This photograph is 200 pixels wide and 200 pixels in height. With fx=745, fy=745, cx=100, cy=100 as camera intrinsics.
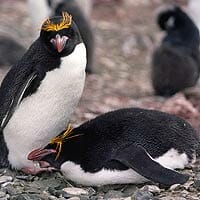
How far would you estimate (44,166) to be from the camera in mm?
4039

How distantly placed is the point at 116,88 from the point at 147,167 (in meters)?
4.15

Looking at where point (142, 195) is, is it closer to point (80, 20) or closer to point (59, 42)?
point (59, 42)

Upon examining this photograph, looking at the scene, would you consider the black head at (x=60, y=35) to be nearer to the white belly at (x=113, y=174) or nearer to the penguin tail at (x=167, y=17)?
the white belly at (x=113, y=174)

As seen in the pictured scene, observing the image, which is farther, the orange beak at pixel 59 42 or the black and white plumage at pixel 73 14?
the black and white plumage at pixel 73 14

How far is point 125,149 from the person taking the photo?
150 inches

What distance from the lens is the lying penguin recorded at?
3762 millimetres

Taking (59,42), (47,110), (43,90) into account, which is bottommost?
(47,110)

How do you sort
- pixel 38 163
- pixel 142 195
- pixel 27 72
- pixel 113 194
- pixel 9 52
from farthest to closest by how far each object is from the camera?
pixel 9 52, pixel 38 163, pixel 27 72, pixel 113 194, pixel 142 195

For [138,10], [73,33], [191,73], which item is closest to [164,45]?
[191,73]

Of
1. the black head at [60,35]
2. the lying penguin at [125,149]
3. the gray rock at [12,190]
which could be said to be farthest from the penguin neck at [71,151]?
→ the black head at [60,35]

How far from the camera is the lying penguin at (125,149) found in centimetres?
376

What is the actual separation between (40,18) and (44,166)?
178 inches

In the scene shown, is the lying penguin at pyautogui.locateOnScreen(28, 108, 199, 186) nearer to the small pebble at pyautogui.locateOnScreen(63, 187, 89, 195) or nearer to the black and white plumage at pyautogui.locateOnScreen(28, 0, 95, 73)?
the small pebble at pyautogui.locateOnScreen(63, 187, 89, 195)

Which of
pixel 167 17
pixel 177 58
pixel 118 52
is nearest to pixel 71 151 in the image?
pixel 177 58
